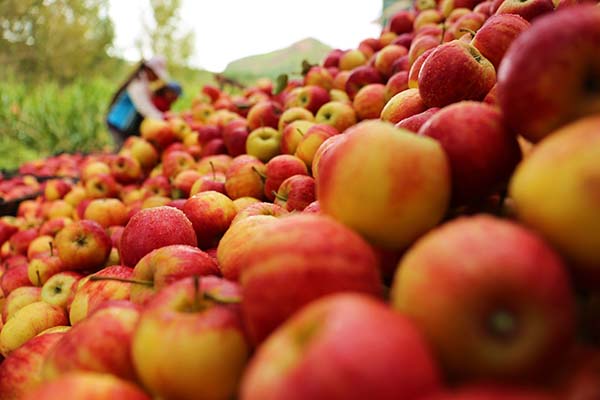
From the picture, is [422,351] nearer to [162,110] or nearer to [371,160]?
[371,160]

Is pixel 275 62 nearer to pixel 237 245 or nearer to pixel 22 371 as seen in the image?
pixel 237 245

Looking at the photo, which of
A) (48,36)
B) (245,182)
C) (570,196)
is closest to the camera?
(570,196)

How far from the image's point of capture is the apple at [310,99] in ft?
10.1

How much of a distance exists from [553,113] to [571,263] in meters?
0.30

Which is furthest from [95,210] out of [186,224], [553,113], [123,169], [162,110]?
[162,110]

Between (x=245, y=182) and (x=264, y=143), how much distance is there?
1.54 ft

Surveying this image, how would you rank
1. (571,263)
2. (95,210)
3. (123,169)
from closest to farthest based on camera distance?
(571,263) < (95,210) < (123,169)

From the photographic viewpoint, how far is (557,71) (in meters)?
0.87

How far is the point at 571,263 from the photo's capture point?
0.76m

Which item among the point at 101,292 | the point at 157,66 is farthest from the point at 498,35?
the point at 157,66

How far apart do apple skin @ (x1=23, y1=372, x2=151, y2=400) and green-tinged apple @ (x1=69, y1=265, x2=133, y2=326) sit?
2.02ft

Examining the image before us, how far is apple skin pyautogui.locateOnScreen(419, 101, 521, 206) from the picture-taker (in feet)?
3.21

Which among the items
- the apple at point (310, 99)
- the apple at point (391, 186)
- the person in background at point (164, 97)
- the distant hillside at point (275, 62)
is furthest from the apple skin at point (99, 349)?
the distant hillside at point (275, 62)

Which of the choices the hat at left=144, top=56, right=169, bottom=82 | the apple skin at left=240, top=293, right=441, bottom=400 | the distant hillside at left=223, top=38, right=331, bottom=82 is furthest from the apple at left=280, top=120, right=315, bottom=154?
the distant hillside at left=223, top=38, right=331, bottom=82
